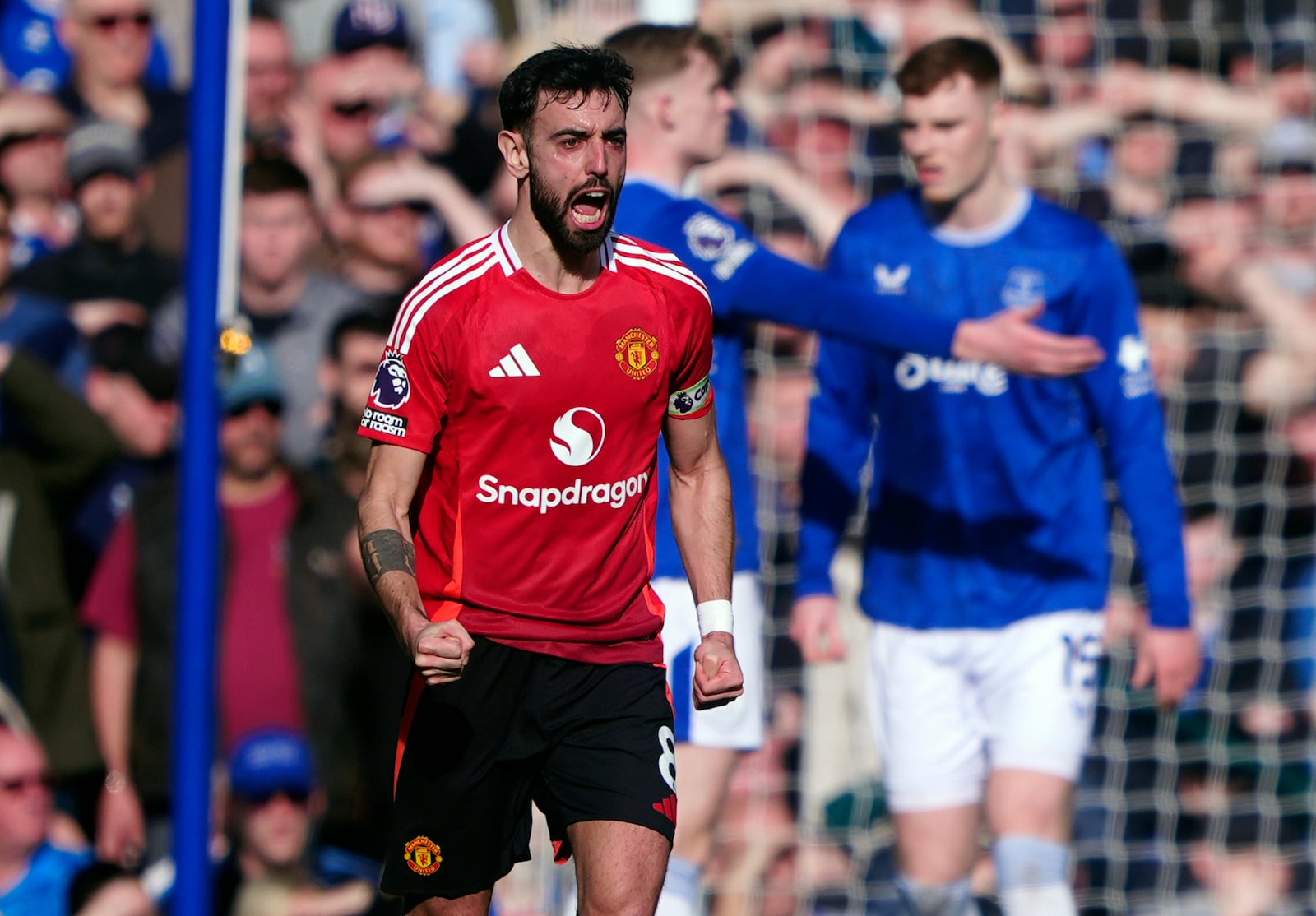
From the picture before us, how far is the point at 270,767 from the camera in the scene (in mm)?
5621

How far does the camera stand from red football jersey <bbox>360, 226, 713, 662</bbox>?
3586mm

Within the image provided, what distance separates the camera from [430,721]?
12.1 ft

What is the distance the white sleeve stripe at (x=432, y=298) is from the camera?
3582 millimetres

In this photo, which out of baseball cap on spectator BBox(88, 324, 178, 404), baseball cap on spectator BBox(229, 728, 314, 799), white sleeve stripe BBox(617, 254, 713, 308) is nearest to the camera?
white sleeve stripe BBox(617, 254, 713, 308)

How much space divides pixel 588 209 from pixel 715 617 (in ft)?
2.82

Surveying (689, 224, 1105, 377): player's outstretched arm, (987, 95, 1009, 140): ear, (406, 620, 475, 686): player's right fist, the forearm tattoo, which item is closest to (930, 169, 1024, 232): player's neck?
(987, 95, 1009, 140): ear

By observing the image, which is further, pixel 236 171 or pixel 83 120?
pixel 83 120

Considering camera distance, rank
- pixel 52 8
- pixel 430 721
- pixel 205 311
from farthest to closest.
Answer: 1. pixel 52 8
2. pixel 205 311
3. pixel 430 721

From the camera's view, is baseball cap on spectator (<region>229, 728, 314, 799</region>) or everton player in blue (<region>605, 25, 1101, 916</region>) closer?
everton player in blue (<region>605, 25, 1101, 916</region>)

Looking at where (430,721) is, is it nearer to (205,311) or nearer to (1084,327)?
(205,311)

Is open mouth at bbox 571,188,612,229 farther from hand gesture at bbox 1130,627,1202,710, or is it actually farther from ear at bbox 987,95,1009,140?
hand gesture at bbox 1130,627,1202,710

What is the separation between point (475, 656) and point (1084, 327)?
243cm

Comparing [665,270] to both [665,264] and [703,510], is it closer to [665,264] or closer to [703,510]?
[665,264]

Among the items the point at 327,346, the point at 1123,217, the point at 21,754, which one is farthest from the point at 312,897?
the point at 1123,217
